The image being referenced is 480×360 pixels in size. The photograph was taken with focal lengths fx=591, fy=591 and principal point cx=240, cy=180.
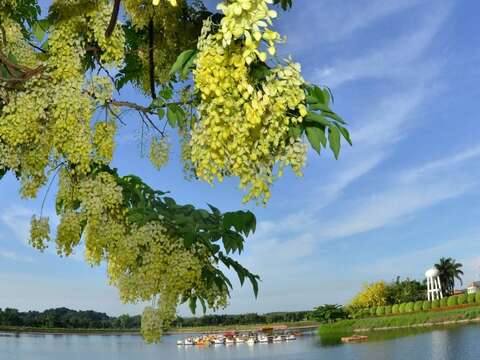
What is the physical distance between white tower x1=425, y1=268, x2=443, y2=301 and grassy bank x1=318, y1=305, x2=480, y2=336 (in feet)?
44.9

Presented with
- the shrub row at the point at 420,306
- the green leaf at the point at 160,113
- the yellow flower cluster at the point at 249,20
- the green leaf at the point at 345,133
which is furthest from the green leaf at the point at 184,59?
the shrub row at the point at 420,306

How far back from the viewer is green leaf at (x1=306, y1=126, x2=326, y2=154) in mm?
3217

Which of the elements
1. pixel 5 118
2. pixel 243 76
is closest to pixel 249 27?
pixel 243 76

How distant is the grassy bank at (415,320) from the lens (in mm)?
70650

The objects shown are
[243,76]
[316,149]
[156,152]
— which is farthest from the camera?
[156,152]

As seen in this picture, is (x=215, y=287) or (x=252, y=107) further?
(x=215, y=287)

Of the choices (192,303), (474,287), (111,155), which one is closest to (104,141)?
(111,155)

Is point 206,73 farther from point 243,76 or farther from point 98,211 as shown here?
point 98,211

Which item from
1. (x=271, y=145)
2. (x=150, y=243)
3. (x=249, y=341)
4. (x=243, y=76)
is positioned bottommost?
(x=249, y=341)

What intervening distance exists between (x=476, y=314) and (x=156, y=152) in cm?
7046

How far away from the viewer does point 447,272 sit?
10431cm

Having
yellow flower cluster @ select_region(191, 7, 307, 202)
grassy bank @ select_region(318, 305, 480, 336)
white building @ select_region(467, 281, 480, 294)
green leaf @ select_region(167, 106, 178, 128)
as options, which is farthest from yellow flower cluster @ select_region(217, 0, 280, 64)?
white building @ select_region(467, 281, 480, 294)

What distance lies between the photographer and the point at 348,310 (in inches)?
3752

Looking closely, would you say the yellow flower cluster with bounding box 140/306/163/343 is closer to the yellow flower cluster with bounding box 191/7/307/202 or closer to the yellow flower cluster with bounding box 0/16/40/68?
the yellow flower cluster with bounding box 191/7/307/202
